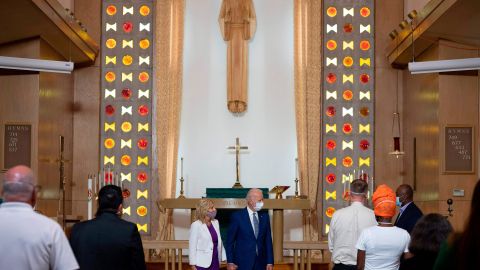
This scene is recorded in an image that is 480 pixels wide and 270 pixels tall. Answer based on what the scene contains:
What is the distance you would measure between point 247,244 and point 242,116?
18.5ft

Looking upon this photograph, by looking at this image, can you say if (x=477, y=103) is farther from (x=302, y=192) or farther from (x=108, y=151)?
(x=108, y=151)

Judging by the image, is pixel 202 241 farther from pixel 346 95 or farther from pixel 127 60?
pixel 127 60

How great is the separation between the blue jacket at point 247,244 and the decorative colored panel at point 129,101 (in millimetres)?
5280

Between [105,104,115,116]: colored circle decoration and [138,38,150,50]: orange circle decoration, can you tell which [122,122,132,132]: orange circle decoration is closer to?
[105,104,115,116]: colored circle decoration

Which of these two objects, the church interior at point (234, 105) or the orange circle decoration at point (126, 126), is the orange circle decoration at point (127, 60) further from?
the orange circle decoration at point (126, 126)

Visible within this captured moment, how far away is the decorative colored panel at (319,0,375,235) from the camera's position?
13.0m

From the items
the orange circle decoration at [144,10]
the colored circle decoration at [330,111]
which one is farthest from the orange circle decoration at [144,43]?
the colored circle decoration at [330,111]

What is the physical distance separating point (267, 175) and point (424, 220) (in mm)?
8885

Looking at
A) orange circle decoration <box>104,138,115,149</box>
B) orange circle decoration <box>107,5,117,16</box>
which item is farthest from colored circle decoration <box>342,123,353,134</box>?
orange circle decoration <box>107,5,117,16</box>

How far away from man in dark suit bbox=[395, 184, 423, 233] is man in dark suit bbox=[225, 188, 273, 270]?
4.85ft

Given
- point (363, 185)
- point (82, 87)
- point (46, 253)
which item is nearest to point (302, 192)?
point (82, 87)

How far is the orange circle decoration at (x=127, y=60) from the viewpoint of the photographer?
13.3 meters

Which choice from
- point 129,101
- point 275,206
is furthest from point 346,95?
point 129,101

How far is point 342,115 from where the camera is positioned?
517 inches
